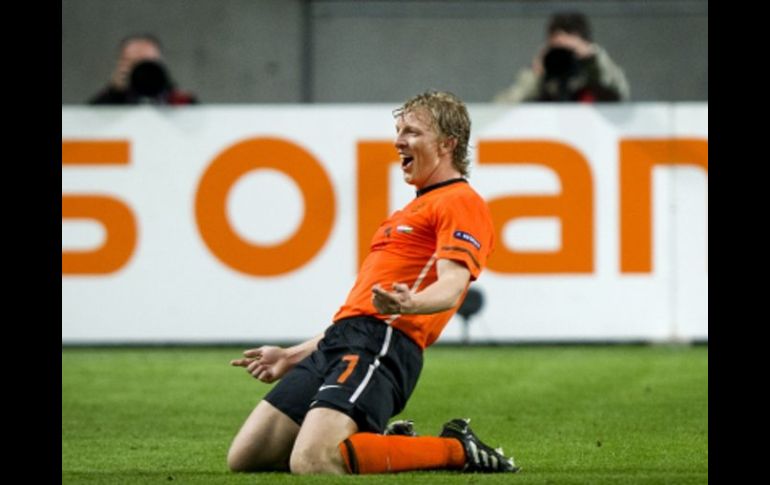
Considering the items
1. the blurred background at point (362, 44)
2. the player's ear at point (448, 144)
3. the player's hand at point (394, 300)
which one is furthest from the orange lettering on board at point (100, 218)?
the player's hand at point (394, 300)

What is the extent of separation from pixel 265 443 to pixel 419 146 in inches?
51.9

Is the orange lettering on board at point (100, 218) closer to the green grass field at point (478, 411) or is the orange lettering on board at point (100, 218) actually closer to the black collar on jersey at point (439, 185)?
the green grass field at point (478, 411)

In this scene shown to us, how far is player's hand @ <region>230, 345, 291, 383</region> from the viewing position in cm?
756

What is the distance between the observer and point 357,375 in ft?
23.7

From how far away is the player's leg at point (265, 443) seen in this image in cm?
734

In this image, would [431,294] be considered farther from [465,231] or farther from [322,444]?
[322,444]

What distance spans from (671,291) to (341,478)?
708 cm

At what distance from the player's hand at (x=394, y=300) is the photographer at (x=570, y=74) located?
24.7 ft

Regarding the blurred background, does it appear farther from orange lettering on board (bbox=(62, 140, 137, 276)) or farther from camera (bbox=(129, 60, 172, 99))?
orange lettering on board (bbox=(62, 140, 137, 276))

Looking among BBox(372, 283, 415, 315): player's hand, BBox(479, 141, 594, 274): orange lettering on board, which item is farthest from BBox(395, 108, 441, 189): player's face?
BBox(479, 141, 594, 274): orange lettering on board
